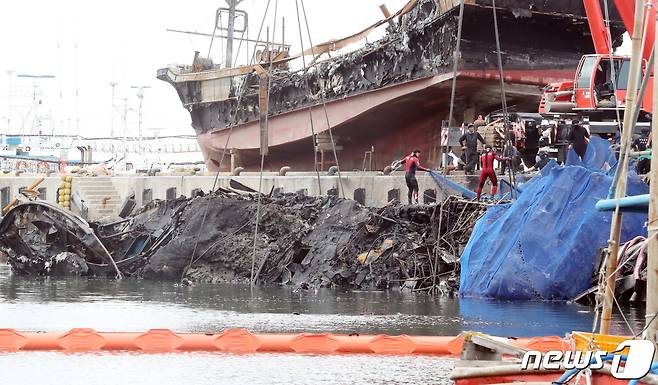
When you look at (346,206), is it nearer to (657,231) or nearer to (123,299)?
(123,299)

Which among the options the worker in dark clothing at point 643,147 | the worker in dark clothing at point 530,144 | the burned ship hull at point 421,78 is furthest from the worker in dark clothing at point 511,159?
the burned ship hull at point 421,78

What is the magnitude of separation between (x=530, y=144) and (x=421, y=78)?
900cm

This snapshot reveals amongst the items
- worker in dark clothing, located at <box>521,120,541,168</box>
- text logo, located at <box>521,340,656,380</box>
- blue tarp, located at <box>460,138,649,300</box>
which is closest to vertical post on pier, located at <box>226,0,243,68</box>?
worker in dark clothing, located at <box>521,120,541,168</box>

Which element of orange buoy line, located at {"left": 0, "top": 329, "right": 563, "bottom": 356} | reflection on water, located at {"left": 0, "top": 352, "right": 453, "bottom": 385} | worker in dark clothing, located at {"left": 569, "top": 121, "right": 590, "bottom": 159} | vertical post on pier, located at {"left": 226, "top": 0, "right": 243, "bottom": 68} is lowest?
reflection on water, located at {"left": 0, "top": 352, "right": 453, "bottom": 385}

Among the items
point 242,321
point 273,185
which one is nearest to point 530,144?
point 273,185

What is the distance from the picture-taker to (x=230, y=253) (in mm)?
30344

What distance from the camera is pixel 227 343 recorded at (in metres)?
16.2

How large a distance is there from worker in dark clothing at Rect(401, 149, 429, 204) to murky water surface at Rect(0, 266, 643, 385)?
398 cm

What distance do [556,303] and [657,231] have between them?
43.8 feet

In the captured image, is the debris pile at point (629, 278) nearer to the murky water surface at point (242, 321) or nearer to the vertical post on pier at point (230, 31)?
the murky water surface at point (242, 321)

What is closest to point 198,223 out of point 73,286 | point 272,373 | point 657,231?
point 73,286

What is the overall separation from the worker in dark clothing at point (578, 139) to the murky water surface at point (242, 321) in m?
4.65

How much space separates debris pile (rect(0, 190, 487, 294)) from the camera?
2677 centimetres

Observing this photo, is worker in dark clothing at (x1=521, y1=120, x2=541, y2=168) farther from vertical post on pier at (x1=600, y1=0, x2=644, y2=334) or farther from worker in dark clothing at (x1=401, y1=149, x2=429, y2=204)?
vertical post on pier at (x1=600, y1=0, x2=644, y2=334)
